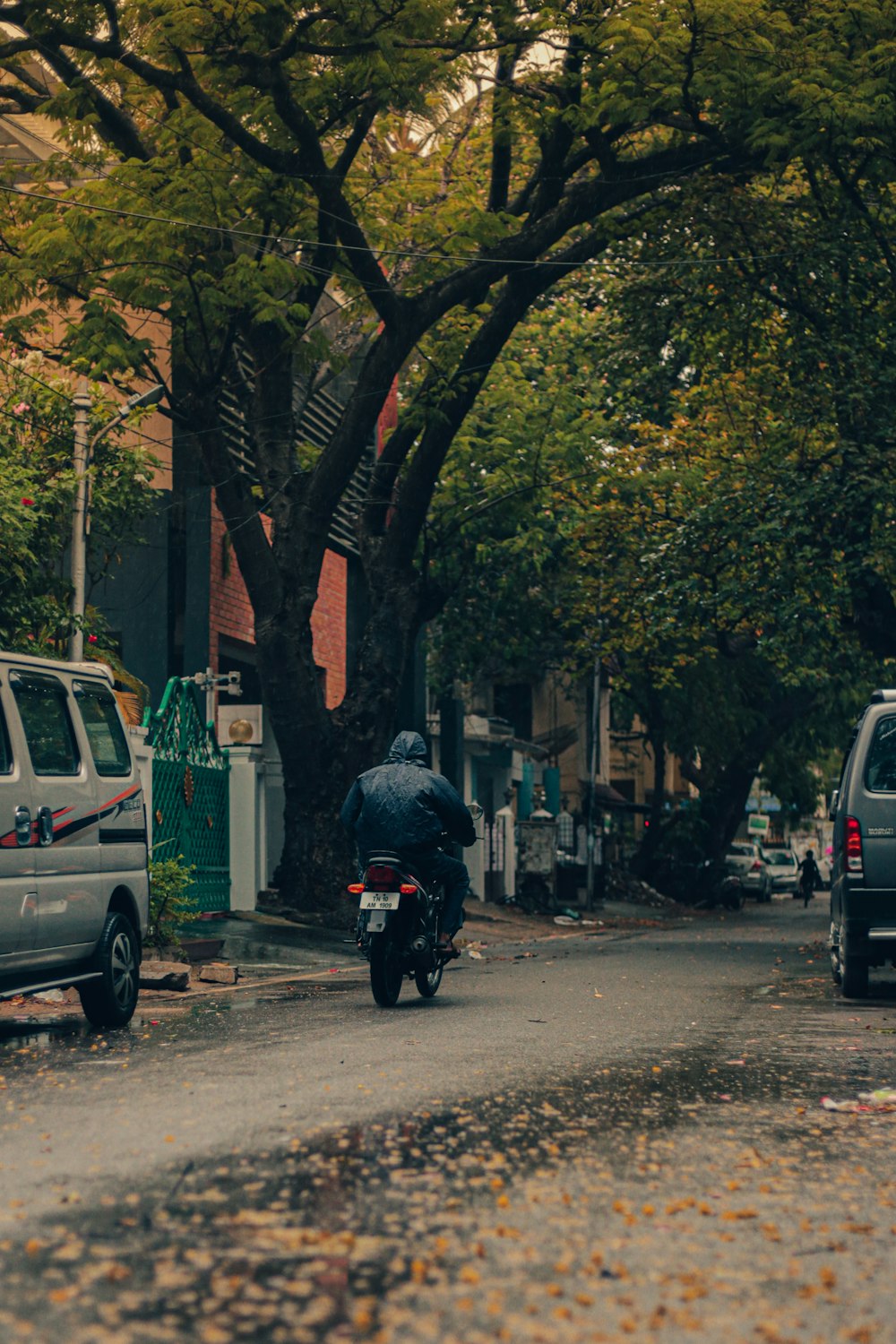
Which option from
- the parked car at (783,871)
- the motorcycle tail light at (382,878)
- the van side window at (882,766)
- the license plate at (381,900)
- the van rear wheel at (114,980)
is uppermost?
the van side window at (882,766)

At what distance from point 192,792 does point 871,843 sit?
9.23 metres

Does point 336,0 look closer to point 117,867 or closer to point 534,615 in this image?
point 117,867

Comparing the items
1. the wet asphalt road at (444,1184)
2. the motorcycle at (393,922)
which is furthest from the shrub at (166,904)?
the wet asphalt road at (444,1184)

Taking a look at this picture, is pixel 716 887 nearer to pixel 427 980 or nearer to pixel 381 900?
pixel 427 980

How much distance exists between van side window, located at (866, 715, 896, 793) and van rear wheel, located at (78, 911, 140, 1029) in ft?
17.6

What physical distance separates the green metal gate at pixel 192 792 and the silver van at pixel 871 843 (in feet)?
23.2

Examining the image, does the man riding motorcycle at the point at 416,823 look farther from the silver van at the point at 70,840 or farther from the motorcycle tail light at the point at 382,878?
the silver van at the point at 70,840

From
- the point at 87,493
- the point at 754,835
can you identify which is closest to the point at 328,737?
the point at 87,493

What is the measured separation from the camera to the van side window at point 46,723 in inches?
392

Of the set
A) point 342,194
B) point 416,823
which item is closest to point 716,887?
point 342,194

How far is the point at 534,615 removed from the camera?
34.7 m

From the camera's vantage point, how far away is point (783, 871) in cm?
5972

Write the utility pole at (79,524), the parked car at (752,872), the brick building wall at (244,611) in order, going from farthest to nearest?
the parked car at (752,872) < the brick building wall at (244,611) < the utility pole at (79,524)

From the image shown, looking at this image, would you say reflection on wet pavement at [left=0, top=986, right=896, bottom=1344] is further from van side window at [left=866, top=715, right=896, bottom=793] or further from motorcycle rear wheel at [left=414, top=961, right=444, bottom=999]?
van side window at [left=866, top=715, right=896, bottom=793]
